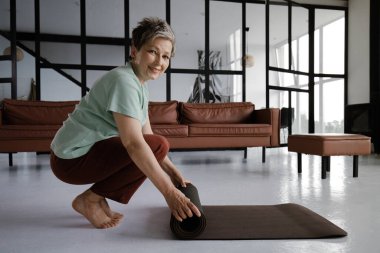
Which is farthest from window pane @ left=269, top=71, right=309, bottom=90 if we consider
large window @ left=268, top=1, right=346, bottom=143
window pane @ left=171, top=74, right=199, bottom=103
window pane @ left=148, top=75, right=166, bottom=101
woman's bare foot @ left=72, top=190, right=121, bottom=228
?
woman's bare foot @ left=72, top=190, right=121, bottom=228

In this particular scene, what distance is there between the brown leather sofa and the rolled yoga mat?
1992 millimetres

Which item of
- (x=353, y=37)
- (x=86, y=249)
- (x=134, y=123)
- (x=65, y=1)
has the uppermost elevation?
(x=65, y=1)

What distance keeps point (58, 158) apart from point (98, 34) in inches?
193

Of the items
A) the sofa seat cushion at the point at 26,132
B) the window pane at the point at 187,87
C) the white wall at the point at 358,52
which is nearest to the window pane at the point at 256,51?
the window pane at the point at 187,87

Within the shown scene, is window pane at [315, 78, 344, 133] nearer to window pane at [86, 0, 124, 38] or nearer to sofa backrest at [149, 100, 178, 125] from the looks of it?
sofa backrest at [149, 100, 178, 125]

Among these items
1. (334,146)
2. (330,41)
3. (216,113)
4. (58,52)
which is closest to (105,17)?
(58,52)

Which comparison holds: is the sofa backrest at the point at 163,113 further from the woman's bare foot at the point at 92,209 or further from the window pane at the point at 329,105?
the window pane at the point at 329,105

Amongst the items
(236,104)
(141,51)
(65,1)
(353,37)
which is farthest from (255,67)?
(141,51)

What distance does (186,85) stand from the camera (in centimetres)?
592

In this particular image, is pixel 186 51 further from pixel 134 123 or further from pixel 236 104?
pixel 134 123

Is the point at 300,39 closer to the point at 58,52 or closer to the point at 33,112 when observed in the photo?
the point at 58,52

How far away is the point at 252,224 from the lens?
1.45m

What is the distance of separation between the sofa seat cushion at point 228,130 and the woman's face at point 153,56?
2.44m

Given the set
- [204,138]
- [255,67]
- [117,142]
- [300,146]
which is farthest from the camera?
[255,67]
